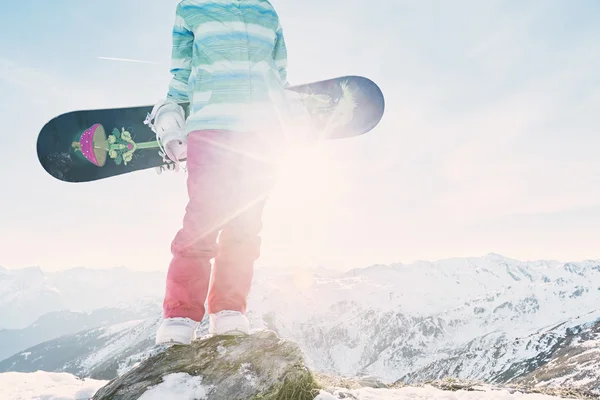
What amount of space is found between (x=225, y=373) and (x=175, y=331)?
0.68 m

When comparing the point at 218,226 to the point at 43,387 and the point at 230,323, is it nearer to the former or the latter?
the point at 230,323

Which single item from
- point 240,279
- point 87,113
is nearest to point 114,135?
point 87,113

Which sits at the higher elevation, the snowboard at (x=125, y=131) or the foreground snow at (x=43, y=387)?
the snowboard at (x=125, y=131)

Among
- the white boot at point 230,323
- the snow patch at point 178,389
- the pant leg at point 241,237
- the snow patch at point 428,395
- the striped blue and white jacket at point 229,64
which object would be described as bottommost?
the snow patch at point 428,395

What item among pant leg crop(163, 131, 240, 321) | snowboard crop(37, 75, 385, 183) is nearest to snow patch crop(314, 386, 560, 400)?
pant leg crop(163, 131, 240, 321)

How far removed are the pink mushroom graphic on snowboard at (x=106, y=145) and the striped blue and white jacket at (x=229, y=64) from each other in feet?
6.56

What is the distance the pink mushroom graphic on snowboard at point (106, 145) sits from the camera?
5852 millimetres

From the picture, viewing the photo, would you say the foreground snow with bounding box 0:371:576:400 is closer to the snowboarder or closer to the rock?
the rock

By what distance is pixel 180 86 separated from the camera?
182 inches

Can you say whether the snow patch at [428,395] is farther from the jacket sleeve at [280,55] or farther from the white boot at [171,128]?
the jacket sleeve at [280,55]

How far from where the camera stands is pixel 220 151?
160 inches

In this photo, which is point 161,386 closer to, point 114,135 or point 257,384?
point 257,384

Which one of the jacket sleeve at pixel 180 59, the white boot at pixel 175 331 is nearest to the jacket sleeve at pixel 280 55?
the jacket sleeve at pixel 180 59

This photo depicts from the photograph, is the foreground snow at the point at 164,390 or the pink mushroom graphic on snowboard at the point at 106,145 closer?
the foreground snow at the point at 164,390
